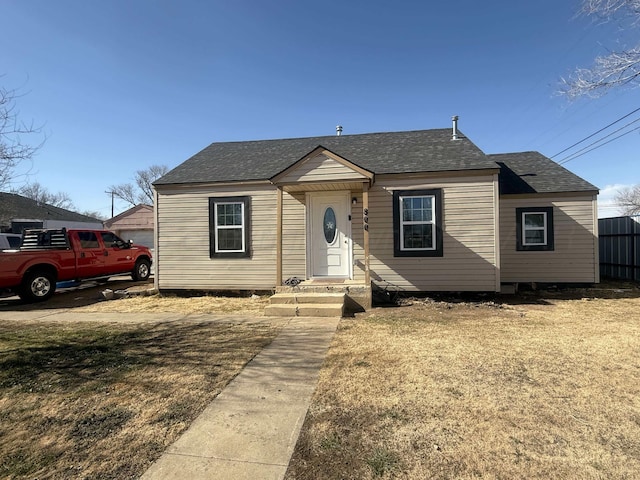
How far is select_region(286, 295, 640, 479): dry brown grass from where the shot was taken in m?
2.45

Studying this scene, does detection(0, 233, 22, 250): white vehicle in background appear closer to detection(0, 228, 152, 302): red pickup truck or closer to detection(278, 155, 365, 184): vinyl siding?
detection(0, 228, 152, 302): red pickup truck

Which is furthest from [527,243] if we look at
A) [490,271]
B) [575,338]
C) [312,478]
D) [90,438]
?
[90,438]

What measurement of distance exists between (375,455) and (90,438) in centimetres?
218

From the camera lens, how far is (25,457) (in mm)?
2584

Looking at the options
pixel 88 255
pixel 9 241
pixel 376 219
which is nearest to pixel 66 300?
pixel 88 255

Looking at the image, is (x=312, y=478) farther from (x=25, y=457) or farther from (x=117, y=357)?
(x=117, y=357)

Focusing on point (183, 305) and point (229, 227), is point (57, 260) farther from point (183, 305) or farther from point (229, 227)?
point (229, 227)

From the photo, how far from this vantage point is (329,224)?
929 cm

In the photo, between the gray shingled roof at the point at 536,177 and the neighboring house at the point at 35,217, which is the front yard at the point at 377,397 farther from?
the neighboring house at the point at 35,217

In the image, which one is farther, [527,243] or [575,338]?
[527,243]

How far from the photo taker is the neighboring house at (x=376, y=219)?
28.2 ft

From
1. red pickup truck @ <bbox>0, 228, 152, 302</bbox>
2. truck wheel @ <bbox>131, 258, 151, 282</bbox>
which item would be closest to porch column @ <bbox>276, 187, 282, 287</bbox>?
red pickup truck @ <bbox>0, 228, 152, 302</bbox>

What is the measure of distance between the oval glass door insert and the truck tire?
7.43 metres


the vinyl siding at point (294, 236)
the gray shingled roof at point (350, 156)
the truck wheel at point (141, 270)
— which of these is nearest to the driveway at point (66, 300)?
the truck wheel at point (141, 270)
